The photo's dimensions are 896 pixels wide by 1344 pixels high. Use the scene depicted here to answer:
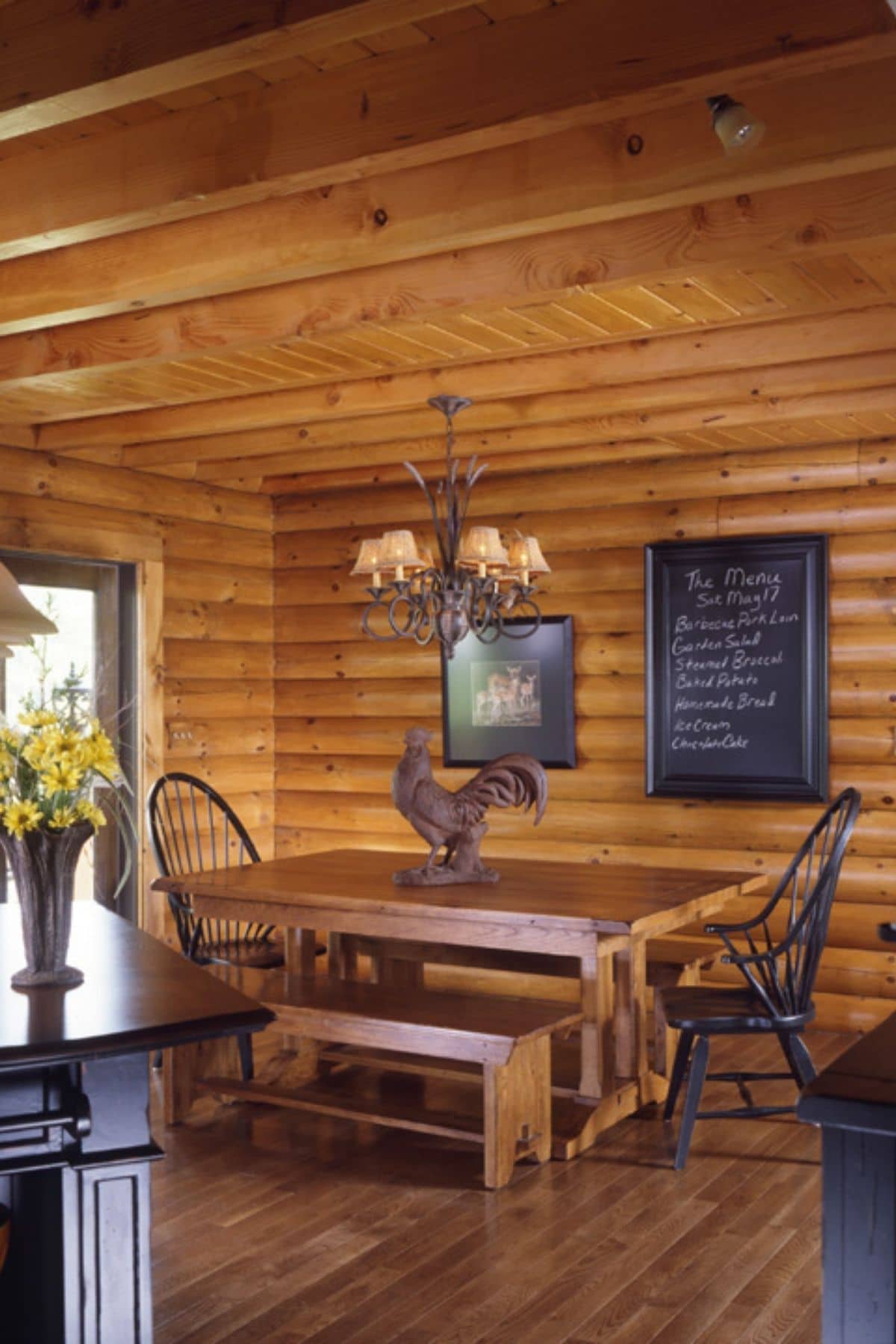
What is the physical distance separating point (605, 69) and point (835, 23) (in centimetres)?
41

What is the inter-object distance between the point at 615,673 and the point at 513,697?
521mm

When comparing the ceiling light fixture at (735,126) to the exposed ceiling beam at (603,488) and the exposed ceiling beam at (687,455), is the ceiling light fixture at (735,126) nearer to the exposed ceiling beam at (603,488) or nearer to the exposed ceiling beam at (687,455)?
the exposed ceiling beam at (687,455)

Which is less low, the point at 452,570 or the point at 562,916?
the point at 452,570

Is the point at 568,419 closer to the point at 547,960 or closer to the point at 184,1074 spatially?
the point at 547,960

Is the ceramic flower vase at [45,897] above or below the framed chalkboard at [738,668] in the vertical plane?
below

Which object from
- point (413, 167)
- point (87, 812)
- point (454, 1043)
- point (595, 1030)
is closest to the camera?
point (87, 812)

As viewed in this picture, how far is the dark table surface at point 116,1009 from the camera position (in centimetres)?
220

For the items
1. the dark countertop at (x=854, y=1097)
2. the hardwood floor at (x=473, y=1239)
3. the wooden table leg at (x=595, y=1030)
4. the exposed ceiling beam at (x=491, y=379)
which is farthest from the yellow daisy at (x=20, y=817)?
the exposed ceiling beam at (x=491, y=379)

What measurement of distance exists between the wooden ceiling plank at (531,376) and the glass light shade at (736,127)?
5.61 feet

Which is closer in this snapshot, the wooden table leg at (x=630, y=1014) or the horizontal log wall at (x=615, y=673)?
the wooden table leg at (x=630, y=1014)

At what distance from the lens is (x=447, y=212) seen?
9.82 feet

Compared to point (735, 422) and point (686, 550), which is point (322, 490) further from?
point (735, 422)

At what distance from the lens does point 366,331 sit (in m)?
3.98

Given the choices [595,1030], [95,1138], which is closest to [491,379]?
[595,1030]
